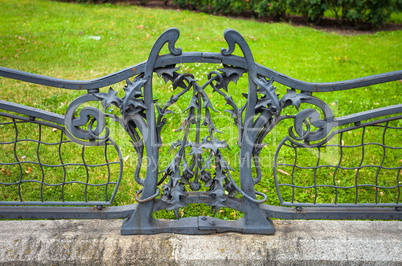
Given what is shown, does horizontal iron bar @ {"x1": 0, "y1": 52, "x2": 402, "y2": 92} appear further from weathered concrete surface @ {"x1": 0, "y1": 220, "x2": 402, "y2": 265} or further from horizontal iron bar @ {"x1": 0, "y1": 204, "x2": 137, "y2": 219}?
weathered concrete surface @ {"x1": 0, "y1": 220, "x2": 402, "y2": 265}

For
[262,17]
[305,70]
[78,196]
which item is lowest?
[78,196]

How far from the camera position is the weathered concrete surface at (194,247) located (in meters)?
2.09

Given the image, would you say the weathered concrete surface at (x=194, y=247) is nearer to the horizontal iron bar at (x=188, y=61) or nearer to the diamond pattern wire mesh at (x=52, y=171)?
the diamond pattern wire mesh at (x=52, y=171)

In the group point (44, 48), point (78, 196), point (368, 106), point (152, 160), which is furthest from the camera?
point (44, 48)

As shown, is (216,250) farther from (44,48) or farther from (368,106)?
(44,48)

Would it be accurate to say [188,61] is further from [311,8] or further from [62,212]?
[311,8]

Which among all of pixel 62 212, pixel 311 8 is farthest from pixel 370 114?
pixel 311 8

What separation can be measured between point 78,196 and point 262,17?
9344 millimetres

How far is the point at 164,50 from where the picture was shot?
23.6ft

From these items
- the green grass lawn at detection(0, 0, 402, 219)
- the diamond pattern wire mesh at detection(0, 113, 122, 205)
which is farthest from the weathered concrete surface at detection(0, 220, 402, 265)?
the green grass lawn at detection(0, 0, 402, 219)

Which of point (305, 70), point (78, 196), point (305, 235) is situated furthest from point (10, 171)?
point (305, 70)

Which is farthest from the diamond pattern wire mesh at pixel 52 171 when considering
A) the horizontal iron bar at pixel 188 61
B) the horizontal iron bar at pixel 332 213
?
the horizontal iron bar at pixel 332 213

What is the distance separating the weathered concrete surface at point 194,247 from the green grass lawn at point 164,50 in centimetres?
81

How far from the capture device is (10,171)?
3.37 meters
